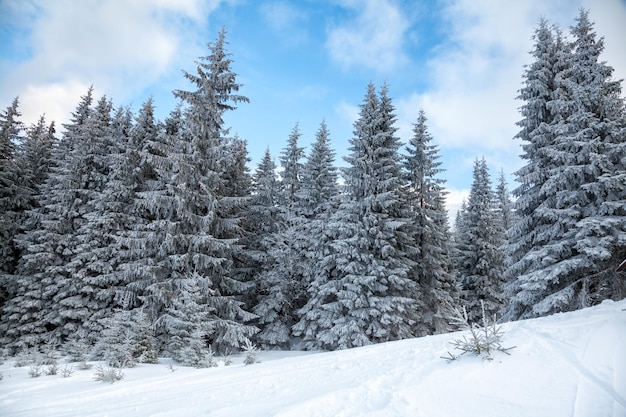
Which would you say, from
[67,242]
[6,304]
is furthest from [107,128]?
[6,304]

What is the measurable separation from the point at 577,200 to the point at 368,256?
8.35 meters

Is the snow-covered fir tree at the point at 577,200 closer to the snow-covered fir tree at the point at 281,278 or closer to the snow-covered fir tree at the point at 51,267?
the snow-covered fir tree at the point at 281,278

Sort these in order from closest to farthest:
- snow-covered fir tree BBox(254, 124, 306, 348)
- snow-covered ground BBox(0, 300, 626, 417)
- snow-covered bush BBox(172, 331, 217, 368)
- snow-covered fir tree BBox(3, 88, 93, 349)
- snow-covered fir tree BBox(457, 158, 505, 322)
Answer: snow-covered ground BBox(0, 300, 626, 417) < snow-covered bush BBox(172, 331, 217, 368) < snow-covered fir tree BBox(3, 88, 93, 349) < snow-covered fir tree BBox(254, 124, 306, 348) < snow-covered fir tree BBox(457, 158, 505, 322)

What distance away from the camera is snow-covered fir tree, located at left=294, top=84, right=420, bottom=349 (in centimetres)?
1431

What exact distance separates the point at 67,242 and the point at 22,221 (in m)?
6.24

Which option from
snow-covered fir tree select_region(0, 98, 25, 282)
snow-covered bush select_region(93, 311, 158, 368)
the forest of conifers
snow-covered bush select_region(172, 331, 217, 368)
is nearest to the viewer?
snow-covered bush select_region(93, 311, 158, 368)

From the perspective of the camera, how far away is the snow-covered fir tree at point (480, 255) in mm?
22906

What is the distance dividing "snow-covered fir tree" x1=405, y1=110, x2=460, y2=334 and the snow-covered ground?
35.0ft

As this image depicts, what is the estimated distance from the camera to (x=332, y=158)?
21078 millimetres

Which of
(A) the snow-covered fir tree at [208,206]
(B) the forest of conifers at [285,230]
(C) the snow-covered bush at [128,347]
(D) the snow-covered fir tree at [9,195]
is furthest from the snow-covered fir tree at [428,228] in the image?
(D) the snow-covered fir tree at [9,195]

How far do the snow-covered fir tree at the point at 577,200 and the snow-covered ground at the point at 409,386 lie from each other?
188 inches

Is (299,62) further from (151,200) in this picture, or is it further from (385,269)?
(385,269)

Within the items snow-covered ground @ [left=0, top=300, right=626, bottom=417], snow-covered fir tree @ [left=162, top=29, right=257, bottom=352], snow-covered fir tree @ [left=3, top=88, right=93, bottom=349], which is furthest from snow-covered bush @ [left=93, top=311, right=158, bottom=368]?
snow-covered fir tree @ [left=3, top=88, right=93, bottom=349]

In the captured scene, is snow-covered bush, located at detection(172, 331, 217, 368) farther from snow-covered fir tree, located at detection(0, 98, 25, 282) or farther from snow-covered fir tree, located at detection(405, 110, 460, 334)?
snow-covered fir tree, located at detection(0, 98, 25, 282)
